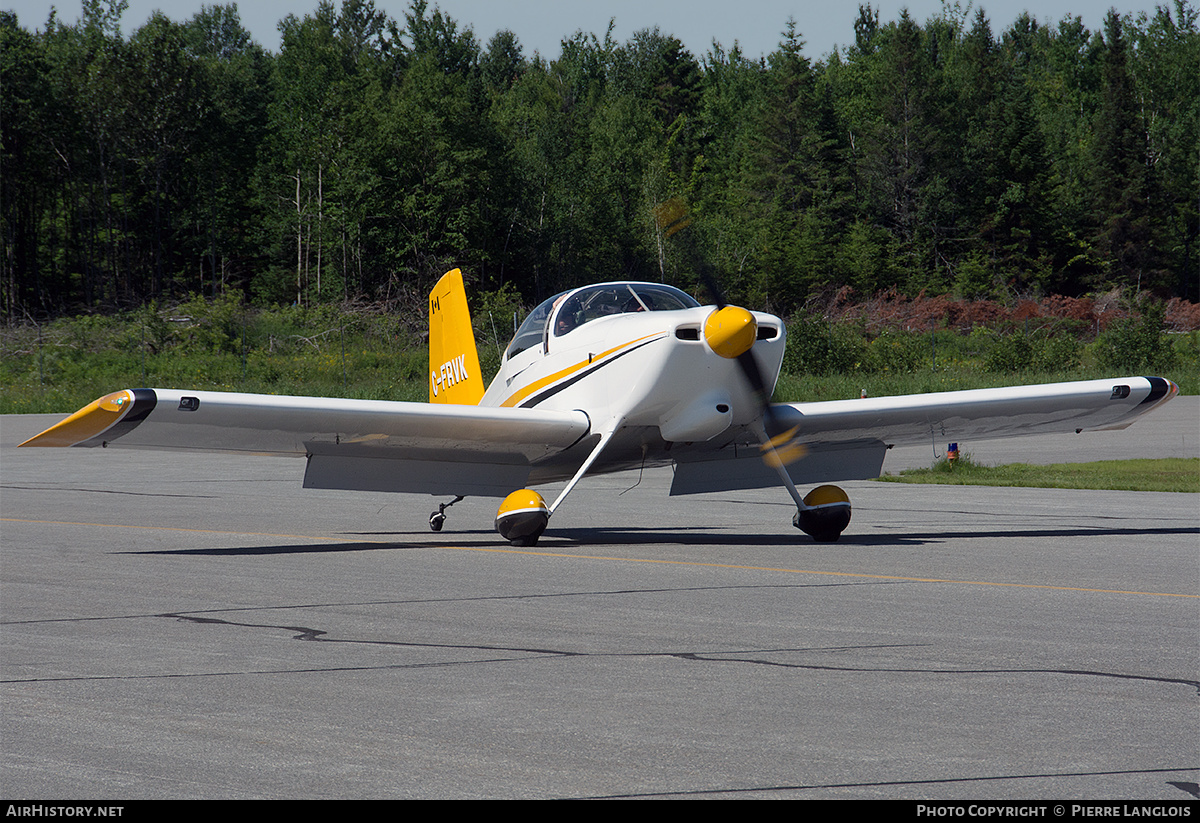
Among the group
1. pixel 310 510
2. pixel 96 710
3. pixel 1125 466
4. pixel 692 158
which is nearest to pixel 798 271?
pixel 692 158

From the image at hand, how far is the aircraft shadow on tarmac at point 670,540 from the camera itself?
10250 millimetres

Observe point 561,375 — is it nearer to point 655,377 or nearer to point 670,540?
point 655,377

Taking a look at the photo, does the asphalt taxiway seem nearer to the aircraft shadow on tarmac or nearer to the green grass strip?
the aircraft shadow on tarmac

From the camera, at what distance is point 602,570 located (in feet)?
28.7

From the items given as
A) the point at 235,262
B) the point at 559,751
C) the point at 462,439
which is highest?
the point at 559,751

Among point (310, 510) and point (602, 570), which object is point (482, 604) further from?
point (310, 510)

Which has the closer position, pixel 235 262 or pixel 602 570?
pixel 602 570

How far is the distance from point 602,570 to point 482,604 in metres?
1.82

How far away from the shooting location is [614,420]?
10.4 metres

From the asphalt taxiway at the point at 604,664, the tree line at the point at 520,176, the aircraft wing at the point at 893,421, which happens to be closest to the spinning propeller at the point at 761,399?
the aircraft wing at the point at 893,421

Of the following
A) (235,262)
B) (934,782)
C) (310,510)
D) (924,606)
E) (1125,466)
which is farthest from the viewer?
(235,262)

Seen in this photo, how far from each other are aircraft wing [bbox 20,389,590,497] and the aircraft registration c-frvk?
0.06 ft

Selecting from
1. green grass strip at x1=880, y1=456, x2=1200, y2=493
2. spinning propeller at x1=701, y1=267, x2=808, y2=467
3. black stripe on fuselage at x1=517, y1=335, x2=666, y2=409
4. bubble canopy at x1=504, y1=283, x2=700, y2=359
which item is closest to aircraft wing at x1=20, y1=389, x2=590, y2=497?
black stripe on fuselage at x1=517, y1=335, x2=666, y2=409

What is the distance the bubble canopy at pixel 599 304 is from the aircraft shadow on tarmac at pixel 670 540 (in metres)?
2.02
